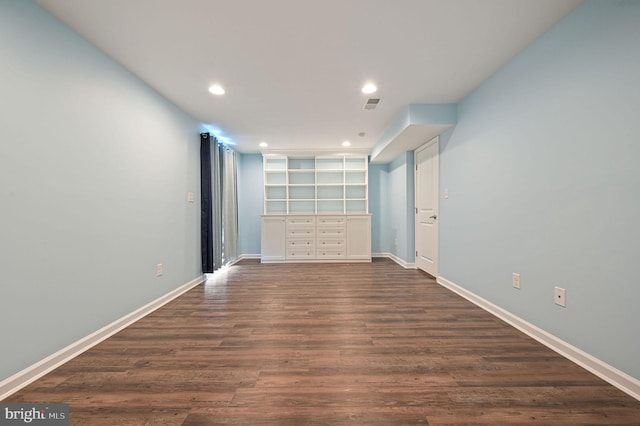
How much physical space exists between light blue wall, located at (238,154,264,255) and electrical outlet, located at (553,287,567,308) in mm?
4914

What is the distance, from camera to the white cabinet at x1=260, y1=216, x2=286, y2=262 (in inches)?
198

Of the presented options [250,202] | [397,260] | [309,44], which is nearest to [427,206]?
[397,260]

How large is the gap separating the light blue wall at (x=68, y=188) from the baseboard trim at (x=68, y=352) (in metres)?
0.04

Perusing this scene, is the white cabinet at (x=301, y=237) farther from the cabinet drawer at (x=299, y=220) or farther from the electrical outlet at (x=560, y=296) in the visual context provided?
the electrical outlet at (x=560, y=296)

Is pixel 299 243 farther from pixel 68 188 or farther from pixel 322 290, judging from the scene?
pixel 68 188

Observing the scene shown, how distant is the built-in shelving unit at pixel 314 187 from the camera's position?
5.48m

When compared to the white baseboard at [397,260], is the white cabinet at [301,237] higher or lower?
higher

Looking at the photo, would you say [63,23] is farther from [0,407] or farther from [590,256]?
[590,256]

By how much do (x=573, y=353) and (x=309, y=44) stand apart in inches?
116

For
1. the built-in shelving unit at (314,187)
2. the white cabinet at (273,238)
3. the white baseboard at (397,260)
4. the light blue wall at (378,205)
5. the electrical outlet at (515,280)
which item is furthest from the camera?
the light blue wall at (378,205)

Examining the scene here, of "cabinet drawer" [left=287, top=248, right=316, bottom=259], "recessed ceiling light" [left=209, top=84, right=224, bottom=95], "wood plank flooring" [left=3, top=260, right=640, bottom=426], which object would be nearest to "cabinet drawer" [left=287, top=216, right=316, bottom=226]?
"cabinet drawer" [left=287, top=248, right=316, bottom=259]

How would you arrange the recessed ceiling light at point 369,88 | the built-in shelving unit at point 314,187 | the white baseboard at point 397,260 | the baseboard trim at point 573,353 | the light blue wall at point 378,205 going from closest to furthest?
the baseboard trim at point 573,353 → the recessed ceiling light at point 369,88 → the white baseboard at point 397,260 → the built-in shelving unit at point 314,187 → the light blue wall at point 378,205

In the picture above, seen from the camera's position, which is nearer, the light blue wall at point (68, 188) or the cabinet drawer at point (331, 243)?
the light blue wall at point (68, 188)

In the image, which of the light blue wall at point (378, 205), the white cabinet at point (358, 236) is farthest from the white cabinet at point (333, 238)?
the light blue wall at point (378, 205)
